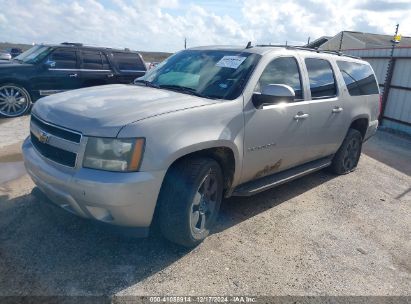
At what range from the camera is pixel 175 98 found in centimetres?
339

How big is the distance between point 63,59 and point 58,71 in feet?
1.17

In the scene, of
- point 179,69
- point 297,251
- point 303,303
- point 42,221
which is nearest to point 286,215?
point 297,251

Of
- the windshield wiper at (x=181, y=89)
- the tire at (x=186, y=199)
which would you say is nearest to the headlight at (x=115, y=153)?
the tire at (x=186, y=199)

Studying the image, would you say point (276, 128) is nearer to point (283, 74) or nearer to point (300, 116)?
point (300, 116)

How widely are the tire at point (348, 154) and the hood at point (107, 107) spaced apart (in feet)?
10.1

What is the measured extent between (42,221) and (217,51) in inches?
104

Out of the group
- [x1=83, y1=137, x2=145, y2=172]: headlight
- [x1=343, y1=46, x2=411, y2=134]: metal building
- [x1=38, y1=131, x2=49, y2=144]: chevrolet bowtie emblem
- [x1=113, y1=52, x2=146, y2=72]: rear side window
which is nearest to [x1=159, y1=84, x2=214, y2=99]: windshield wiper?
[x1=83, y1=137, x2=145, y2=172]: headlight

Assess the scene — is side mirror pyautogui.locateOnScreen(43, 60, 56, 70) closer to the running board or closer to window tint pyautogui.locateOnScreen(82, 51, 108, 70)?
window tint pyautogui.locateOnScreen(82, 51, 108, 70)

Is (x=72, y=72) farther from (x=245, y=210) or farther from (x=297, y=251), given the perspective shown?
(x=297, y=251)

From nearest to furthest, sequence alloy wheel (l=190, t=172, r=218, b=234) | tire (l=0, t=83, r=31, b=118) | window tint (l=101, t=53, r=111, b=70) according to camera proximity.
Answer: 1. alloy wheel (l=190, t=172, r=218, b=234)
2. tire (l=0, t=83, r=31, b=118)
3. window tint (l=101, t=53, r=111, b=70)

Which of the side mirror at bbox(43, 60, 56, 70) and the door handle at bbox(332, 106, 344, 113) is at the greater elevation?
the door handle at bbox(332, 106, 344, 113)

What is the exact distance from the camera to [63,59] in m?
9.02

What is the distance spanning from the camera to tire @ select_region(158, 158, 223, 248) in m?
3.06

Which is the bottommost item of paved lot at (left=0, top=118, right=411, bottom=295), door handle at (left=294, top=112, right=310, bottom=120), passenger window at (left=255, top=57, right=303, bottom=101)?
paved lot at (left=0, top=118, right=411, bottom=295)
